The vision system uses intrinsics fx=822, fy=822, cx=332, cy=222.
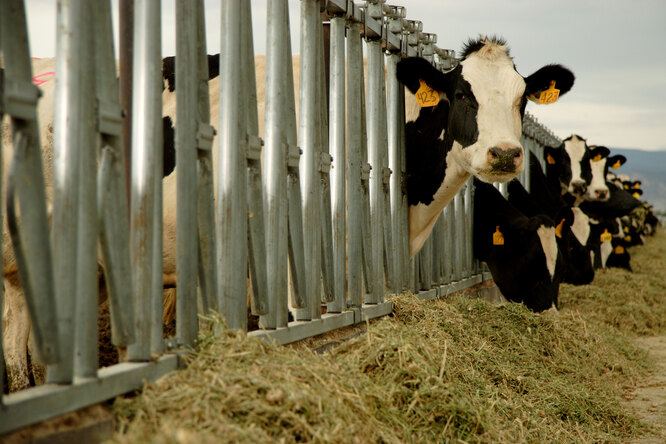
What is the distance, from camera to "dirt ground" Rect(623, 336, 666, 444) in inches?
211

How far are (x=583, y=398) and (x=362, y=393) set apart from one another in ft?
9.17

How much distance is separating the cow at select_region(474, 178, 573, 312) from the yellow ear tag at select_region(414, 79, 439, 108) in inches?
92.7

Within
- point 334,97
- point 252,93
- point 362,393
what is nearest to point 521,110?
point 334,97

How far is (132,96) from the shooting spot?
3.14 metres

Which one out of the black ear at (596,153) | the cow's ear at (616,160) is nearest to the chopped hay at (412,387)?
the black ear at (596,153)

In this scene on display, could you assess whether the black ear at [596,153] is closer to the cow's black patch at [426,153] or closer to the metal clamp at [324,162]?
the cow's black patch at [426,153]

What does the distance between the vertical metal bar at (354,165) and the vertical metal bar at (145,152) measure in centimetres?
265

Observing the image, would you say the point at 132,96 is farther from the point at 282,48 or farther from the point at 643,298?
the point at 643,298

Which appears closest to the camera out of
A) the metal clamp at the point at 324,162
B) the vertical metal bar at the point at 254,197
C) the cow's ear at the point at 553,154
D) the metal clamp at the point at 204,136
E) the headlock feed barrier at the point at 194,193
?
the headlock feed barrier at the point at 194,193

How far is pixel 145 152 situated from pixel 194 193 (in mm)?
334

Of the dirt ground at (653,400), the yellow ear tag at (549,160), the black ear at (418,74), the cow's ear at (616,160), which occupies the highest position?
the black ear at (418,74)

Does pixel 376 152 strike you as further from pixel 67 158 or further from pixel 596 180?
pixel 596 180

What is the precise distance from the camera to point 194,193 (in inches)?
131

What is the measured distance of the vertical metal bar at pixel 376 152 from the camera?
606 cm
